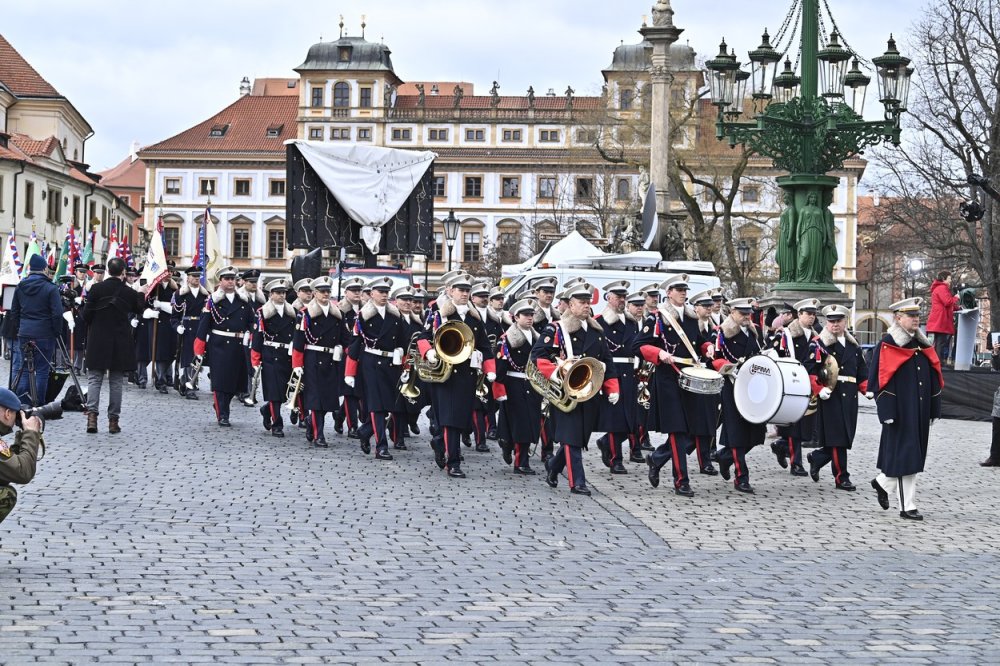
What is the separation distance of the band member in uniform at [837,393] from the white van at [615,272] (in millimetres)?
10162

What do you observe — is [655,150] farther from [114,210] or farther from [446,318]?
[114,210]

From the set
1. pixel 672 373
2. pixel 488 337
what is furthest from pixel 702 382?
pixel 488 337

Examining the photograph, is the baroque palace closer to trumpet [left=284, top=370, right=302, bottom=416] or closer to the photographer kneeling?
trumpet [left=284, top=370, right=302, bottom=416]

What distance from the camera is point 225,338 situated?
1861cm

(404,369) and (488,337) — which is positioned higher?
(488,337)

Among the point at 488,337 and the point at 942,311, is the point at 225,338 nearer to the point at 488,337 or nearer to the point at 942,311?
the point at 488,337

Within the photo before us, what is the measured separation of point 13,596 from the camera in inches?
304

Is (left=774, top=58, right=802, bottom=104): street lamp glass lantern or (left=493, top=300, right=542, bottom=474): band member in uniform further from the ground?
(left=774, top=58, right=802, bottom=104): street lamp glass lantern

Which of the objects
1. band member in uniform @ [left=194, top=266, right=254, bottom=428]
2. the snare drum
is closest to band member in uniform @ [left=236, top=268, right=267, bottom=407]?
band member in uniform @ [left=194, top=266, right=254, bottom=428]

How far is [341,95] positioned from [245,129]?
28.0 feet

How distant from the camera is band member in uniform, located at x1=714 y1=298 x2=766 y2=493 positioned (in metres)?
13.7

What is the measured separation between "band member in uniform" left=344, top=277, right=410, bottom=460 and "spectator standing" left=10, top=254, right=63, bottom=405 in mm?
3742

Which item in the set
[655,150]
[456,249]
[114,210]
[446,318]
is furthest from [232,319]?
[456,249]

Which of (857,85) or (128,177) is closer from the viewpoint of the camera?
(857,85)
